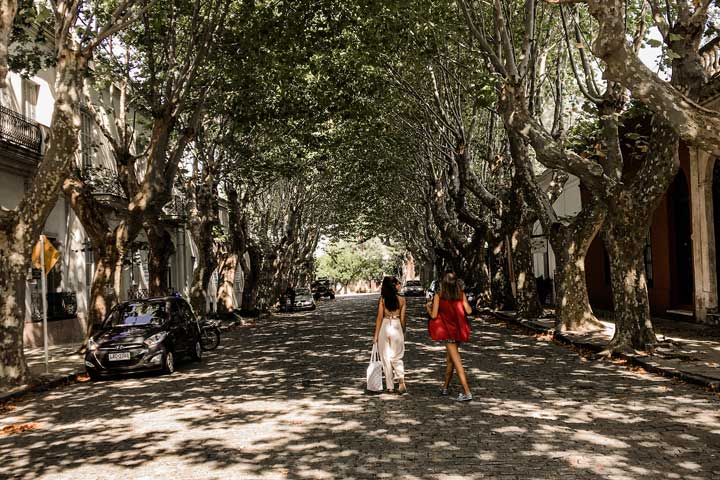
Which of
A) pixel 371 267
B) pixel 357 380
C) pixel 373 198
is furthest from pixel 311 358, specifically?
pixel 371 267

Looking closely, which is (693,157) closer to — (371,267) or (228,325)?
(228,325)

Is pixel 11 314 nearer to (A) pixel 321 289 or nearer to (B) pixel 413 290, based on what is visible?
(B) pixel 413 290

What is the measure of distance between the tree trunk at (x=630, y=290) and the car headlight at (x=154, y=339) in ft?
27.3

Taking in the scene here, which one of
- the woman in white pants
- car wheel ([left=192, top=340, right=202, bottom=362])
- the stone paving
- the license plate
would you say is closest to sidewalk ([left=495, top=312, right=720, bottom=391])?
the stone paving

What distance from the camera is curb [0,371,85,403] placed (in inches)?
445

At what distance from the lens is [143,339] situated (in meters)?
13.3

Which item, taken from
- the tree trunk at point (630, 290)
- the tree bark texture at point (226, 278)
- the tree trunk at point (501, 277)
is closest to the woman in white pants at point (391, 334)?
the tree trunk at point (630, 290)

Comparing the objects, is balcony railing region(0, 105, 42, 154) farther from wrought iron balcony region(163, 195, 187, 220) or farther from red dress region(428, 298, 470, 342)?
red dress region(428, 298, 470, 342)

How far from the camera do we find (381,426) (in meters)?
7.72

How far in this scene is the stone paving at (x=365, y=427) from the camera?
6.11m

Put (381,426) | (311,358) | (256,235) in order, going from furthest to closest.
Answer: (256,235)
(311,358)
(381,426)

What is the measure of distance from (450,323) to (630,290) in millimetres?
5628

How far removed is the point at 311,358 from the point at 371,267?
97.6 meters

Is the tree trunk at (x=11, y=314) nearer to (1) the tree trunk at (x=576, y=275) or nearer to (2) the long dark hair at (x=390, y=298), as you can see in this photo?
(2) the long dark hair at (x=390, y=298)
